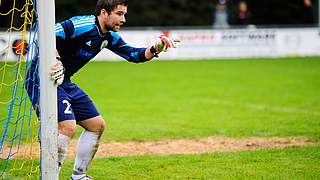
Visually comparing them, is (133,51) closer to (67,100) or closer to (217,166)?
(67,100)

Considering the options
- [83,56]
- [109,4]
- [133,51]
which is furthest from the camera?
[133,51]

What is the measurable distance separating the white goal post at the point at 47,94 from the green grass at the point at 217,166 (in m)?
1.33

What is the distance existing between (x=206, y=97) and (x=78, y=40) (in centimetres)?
918

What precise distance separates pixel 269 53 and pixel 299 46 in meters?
1.24

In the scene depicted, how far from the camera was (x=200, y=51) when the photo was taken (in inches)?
1004

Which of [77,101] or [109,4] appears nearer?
[109,4]

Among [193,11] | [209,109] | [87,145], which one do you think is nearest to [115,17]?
[87,145]

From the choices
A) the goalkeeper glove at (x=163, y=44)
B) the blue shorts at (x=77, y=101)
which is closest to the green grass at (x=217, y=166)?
the blue shorts at (x=77, y=101)

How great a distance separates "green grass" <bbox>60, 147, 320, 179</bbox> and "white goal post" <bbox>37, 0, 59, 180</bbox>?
52.2 inches

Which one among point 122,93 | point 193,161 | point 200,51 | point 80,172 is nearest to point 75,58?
point 80,172

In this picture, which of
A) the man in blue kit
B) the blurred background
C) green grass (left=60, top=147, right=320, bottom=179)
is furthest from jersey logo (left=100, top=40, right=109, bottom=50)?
the blurred background

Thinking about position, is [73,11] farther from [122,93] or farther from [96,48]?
[96,48]

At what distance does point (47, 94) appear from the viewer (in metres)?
5.74

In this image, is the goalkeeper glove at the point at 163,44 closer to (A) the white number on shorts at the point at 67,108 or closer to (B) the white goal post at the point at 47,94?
(A) the white number on shorts at the point at 67,108
